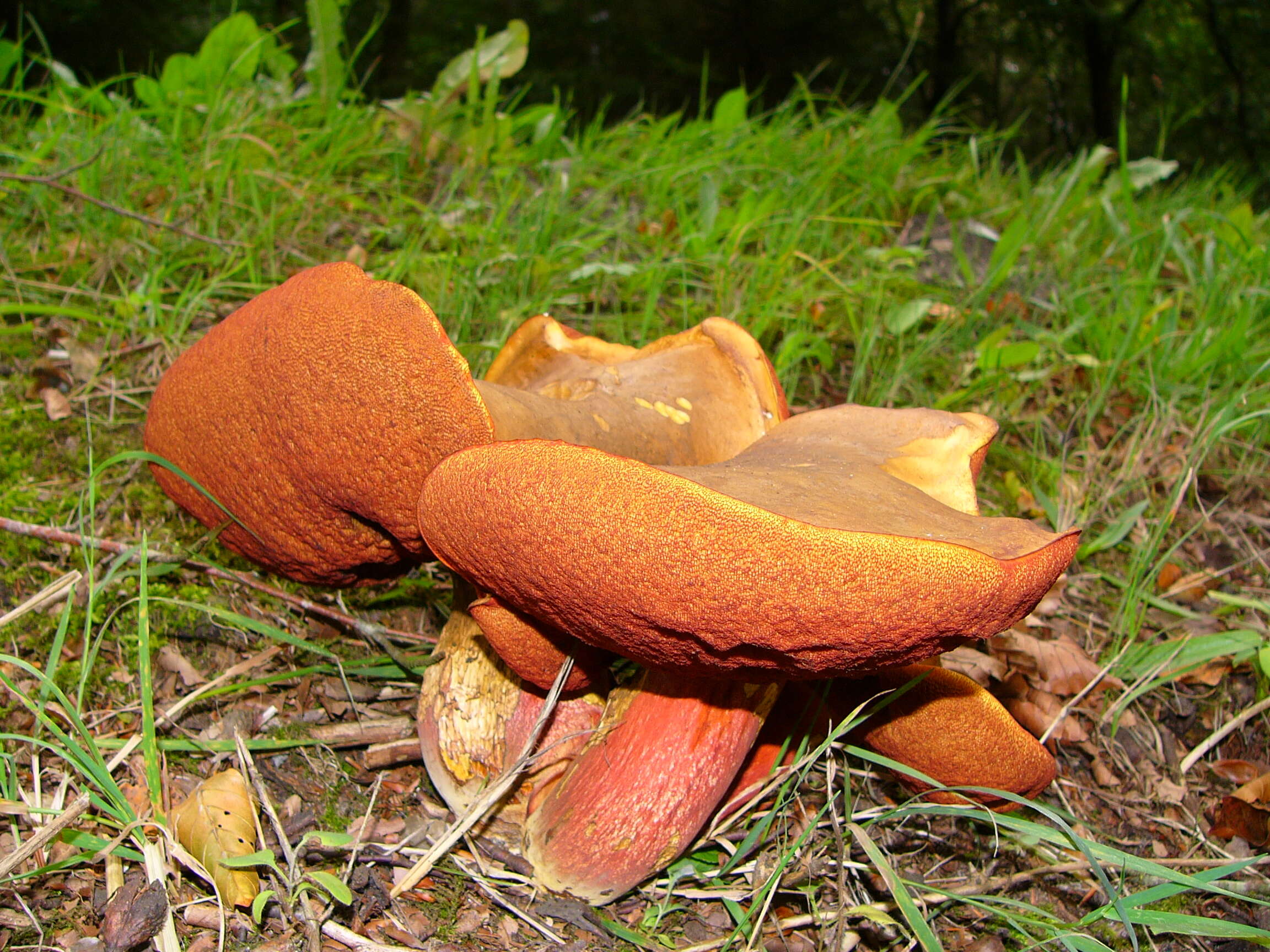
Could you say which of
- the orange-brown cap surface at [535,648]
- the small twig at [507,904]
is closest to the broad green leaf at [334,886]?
the small twig at [507,904]

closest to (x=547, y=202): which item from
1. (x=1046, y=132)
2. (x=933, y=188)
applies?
(x=933, y=188)

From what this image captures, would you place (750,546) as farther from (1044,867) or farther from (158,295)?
(158,295)

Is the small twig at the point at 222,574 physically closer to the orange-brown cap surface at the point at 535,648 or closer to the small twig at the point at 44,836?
the orange-brown cap surface at the point at 535,648

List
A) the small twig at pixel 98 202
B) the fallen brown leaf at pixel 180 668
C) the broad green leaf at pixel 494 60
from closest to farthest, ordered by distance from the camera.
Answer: the fallen brown leaf at pixel 180 668, the small twig at pixel 98 202, the broad green leaf at pixel 494 60

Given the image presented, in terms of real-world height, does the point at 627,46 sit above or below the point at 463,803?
above

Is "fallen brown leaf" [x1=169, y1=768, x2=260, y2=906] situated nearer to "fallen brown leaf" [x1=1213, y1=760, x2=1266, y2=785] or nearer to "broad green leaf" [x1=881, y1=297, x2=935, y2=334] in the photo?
"fallen brown leaf" [x1=1213, y1=760, x2=1266, y2=785]

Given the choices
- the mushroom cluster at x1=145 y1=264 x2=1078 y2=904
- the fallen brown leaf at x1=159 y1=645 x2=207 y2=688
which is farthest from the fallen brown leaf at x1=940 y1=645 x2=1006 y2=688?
the fallen brown leaf at x1=159 y1=645 x2=207 y2=688
